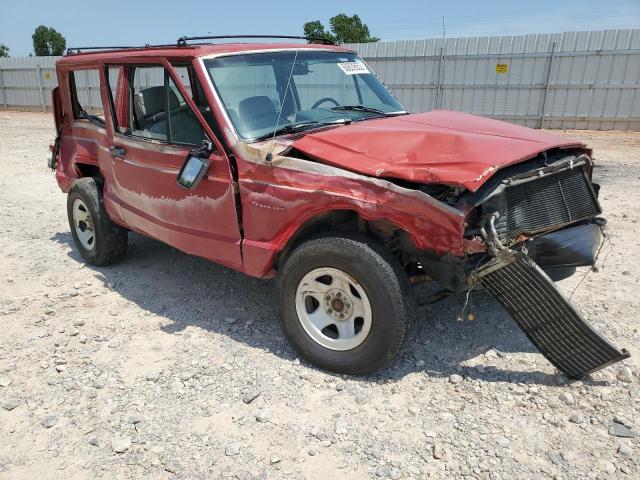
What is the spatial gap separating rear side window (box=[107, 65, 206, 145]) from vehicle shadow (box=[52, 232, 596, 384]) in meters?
1.41

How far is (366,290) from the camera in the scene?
311 centimetres

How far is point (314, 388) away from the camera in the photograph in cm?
328

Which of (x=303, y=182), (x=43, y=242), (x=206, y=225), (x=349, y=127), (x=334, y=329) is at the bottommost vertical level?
(x=43, y=242)

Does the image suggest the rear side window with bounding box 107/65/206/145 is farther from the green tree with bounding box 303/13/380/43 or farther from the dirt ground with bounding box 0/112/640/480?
the green tree with bounding box 303/13/380/43

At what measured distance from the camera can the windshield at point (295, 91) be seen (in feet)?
12.3

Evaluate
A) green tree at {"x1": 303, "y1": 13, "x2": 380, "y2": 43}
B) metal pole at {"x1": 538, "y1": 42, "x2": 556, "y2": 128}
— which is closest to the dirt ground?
metal pole at {"x1": 538, "y1": 42, "x2": 556, "y2": 128}

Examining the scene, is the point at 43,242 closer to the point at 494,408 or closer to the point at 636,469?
the point at 494,408

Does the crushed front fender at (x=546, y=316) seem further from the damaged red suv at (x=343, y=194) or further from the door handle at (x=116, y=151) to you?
the door handle at (x=116, y=151)

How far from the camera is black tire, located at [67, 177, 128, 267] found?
510 centimetres

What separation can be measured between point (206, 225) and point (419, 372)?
6.06ft

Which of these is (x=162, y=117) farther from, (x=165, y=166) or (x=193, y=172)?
(x=193, y=172)

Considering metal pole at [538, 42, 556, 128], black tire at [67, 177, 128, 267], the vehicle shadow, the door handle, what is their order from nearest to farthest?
the vehicle shadow, the door handle, black tire at [67, 177, 128, 267], metal pole at [538, 42, 556, 128]

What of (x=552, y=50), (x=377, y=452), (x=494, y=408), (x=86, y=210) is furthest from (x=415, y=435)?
(x=552, y=50)

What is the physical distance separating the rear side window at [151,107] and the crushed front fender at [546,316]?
2295mm
